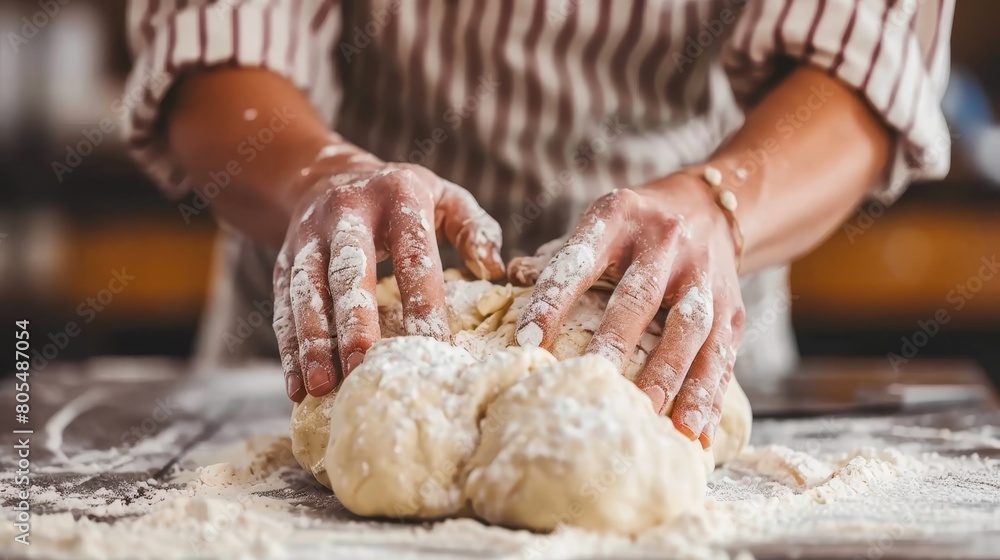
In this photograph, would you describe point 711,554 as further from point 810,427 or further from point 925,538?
point 810,427

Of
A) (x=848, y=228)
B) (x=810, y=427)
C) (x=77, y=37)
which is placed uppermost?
(x=77, y=37)

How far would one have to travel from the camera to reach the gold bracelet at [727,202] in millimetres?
1186

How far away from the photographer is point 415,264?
1023 mm

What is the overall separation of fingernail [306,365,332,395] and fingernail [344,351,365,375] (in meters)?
0.03

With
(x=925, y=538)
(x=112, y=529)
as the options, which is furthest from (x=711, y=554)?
(x=112, y=529)

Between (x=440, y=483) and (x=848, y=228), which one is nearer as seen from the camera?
(x=440, y=483)

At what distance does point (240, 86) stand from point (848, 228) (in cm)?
273

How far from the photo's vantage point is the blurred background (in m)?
3.41

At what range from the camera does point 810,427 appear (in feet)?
4.80

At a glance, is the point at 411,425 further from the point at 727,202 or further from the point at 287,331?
the point at 727,202

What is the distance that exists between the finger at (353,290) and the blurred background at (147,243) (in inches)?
108
